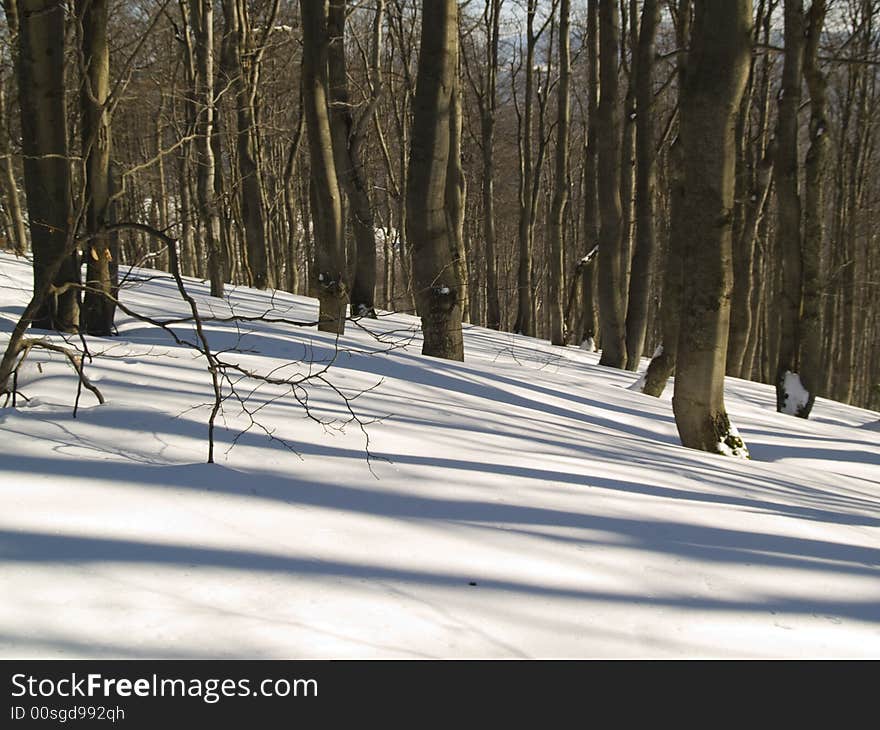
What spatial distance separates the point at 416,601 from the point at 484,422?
2.35m

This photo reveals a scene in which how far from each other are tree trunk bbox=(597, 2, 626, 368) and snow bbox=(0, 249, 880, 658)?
250 inches

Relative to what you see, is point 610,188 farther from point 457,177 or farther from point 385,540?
point 385,540

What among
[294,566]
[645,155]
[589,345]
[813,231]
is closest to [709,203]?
[294,566]

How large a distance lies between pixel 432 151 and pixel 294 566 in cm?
480

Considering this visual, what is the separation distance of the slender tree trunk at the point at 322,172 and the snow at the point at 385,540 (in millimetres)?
3204

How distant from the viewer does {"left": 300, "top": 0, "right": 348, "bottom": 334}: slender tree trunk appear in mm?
7375

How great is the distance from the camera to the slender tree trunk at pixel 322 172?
7.38 meters

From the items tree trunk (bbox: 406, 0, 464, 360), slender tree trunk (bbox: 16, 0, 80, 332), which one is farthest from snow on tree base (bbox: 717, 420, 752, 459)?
slender tree trunk (bbox: 16, 0, 80, 332)

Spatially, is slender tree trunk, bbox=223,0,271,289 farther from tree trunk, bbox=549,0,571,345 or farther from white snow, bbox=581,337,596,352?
white snow, bbox=581,337,596,352

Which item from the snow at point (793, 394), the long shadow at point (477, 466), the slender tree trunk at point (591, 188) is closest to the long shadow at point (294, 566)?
the long shadow at point (477, 466)

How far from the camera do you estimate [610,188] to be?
10.3m

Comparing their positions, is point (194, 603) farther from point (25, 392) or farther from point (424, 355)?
point (424, 355)

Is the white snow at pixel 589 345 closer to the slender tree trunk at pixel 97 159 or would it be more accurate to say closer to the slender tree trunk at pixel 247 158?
the slender tree trunk at pixel 247 158
